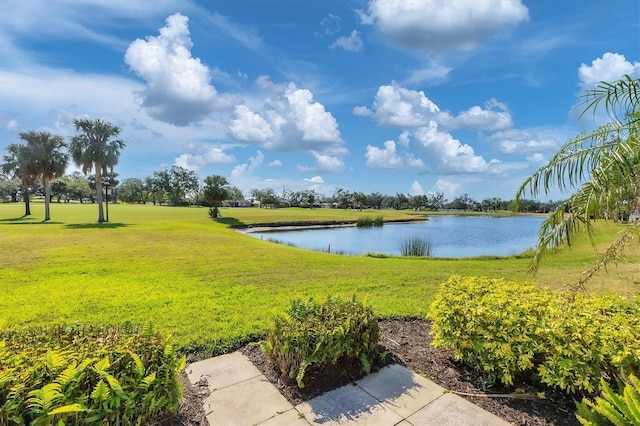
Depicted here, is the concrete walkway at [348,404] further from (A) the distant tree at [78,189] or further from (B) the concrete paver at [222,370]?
(A) the distant tree at [78,189]

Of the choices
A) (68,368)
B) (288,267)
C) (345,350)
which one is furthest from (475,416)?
(288,267)

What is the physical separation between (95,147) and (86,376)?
25672 millimetres

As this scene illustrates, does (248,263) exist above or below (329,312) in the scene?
below

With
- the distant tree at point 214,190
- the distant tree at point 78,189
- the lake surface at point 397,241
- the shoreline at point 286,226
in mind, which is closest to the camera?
the lake surface at point 397,241

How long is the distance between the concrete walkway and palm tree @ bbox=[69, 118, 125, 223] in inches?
974

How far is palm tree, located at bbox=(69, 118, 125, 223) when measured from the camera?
2205cm

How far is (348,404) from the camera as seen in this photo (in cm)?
261

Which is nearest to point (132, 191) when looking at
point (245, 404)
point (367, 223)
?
point (367, 223)

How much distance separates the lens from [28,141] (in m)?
24.1

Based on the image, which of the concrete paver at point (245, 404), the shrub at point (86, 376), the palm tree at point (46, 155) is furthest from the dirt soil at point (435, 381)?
the palm tree at point (46, 155)

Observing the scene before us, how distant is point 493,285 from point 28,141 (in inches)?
1278

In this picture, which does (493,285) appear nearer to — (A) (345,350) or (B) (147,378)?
(A) (345,350)

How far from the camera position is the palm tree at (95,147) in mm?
22047

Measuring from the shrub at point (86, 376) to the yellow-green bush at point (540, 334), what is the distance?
251 cm
